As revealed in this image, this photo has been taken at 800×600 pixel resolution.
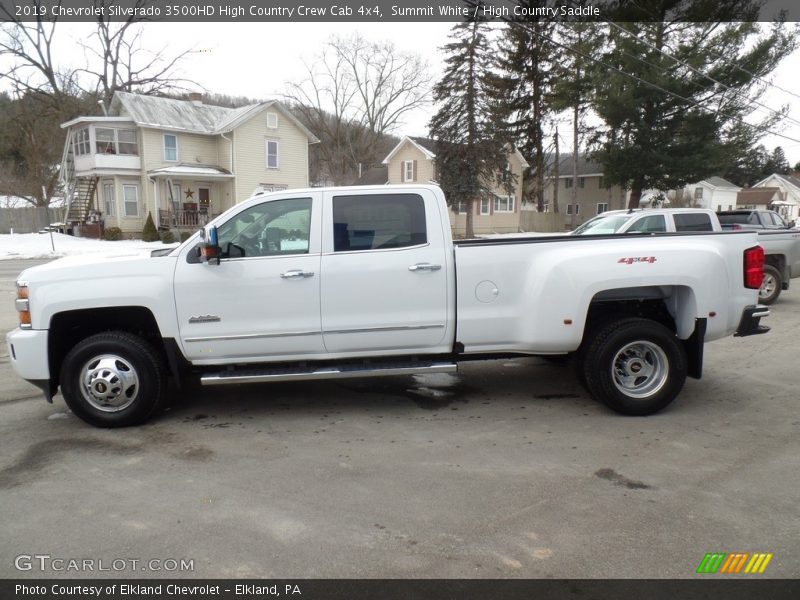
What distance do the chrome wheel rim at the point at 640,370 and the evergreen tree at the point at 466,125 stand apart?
32302 millimetres

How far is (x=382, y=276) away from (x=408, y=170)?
128ft

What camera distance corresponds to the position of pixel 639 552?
321 cm

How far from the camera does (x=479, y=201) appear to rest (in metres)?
40.6

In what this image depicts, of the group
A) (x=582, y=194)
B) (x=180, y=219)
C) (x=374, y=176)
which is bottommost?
(x=180, y=219)

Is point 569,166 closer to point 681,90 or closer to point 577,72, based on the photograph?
point 577,72

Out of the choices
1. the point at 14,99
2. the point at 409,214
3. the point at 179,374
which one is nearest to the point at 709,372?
the point at 409,214

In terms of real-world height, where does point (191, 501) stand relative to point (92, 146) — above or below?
below

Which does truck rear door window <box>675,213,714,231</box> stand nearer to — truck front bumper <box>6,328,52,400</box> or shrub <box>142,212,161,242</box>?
truck front bumper <box>6,328,52,400</box>

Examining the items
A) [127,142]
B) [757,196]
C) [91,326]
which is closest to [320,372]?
[91,326]

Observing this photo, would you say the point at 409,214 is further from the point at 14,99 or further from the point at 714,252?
the point at 14,99

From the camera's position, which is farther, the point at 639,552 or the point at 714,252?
the point at 714,252

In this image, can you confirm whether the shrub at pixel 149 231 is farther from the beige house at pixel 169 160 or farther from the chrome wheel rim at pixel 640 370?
the chrome wheel rim at pixel 640 370

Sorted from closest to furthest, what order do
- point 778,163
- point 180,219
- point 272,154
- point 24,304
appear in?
point 24,304 → point 180,219 → point 272,154 → point 778,163

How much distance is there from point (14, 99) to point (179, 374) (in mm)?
48453
